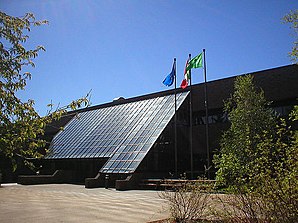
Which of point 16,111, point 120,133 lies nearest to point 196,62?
point 120,133

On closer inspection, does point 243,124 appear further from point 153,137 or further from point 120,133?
point 120,133

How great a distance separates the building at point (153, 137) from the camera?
26078 millimetres

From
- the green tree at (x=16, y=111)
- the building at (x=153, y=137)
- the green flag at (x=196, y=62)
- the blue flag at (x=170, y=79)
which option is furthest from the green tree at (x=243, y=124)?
the green tree at (x=16, y=111)

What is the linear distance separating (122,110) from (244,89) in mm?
18770

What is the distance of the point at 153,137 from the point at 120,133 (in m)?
5.41

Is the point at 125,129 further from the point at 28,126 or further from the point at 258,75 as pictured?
the point at 28,126

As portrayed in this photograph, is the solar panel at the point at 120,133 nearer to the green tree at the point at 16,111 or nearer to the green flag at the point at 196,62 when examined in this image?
the green flag at the point at 196,62

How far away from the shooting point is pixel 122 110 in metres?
38.0

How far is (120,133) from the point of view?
31.6m

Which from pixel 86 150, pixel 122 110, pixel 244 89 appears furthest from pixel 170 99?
pixel 244 89

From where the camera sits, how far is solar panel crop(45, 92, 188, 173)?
26797 millimetres

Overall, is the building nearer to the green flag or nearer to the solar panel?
the solar panel

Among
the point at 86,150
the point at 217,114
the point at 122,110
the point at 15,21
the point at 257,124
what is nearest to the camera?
the point at 15,21

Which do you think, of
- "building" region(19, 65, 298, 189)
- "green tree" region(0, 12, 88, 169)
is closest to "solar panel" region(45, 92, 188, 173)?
"building" region(19, 65, 298, 189)
